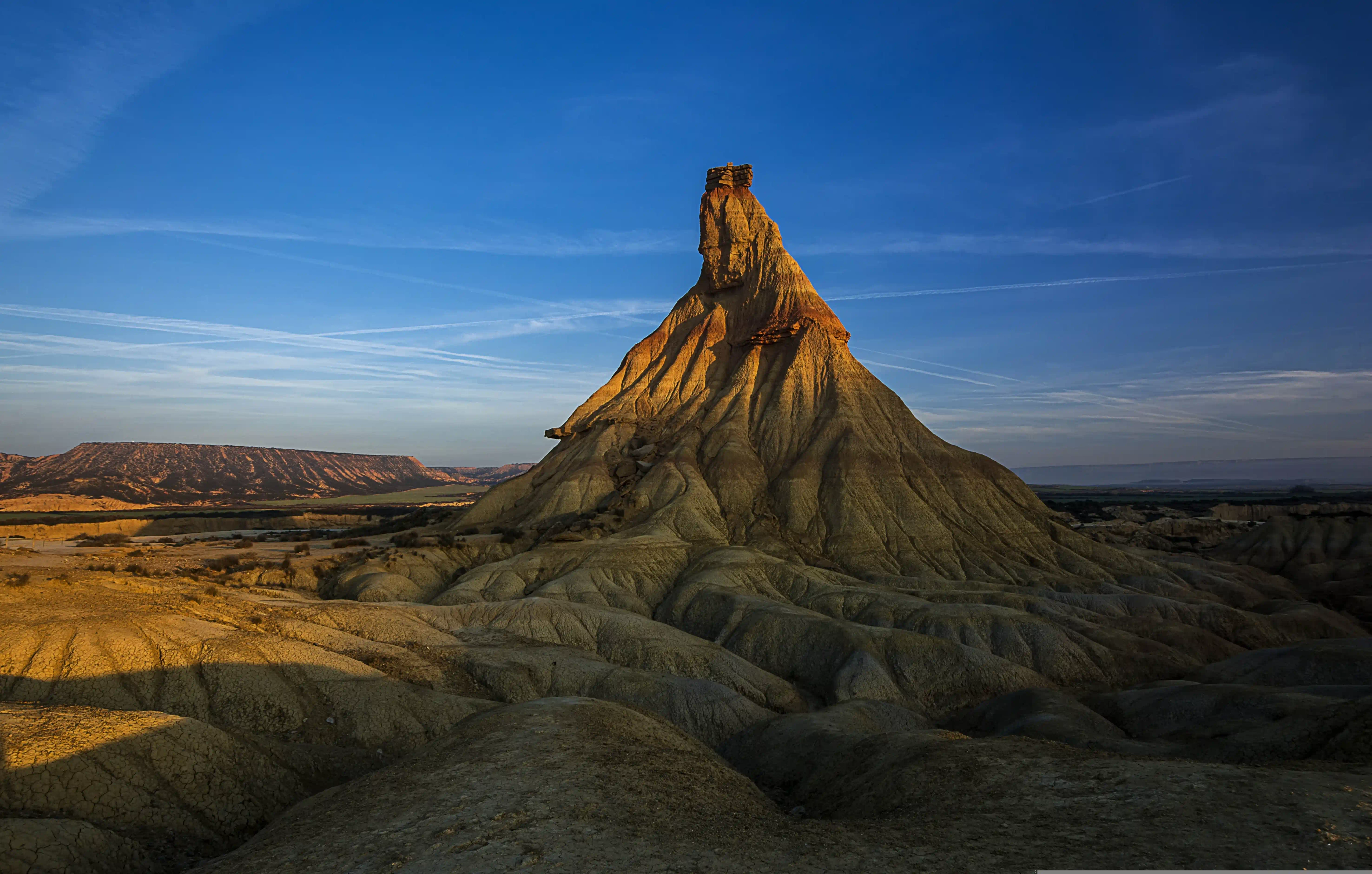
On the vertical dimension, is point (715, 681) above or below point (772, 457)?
below

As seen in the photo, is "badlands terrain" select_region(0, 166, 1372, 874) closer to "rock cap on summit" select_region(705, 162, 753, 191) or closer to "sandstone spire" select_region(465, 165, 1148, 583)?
"sandstone spire" select_region(465, 165, 1148, 583)

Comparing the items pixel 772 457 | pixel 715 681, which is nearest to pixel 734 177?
pixel 772 457

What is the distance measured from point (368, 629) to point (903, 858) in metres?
28.7

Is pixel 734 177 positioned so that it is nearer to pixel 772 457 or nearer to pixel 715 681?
pixel 772 457

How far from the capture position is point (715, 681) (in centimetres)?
3491

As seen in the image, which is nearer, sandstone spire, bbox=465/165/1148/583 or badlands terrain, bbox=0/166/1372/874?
badlands terrain, bbox=0/166/1372/874

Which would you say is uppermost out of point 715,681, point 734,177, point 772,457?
point 734,177

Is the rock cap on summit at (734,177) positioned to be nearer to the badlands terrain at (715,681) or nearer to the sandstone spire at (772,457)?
the sandstone spire at (772,457)

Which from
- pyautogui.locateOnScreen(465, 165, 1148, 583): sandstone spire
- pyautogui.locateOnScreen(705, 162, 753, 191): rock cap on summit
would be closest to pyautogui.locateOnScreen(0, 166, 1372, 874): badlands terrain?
pyautogui.locateOnScreen(465, 165, 1148, 583): sandstone spire

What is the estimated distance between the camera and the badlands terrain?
13.4 m

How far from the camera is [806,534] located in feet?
217

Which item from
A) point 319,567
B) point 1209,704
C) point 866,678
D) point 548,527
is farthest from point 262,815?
point 548,527

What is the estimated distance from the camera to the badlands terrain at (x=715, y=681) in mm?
13383

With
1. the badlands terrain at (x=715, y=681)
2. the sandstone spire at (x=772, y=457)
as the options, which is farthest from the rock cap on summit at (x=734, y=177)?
the badlands terrain at (x=715, y=681)
